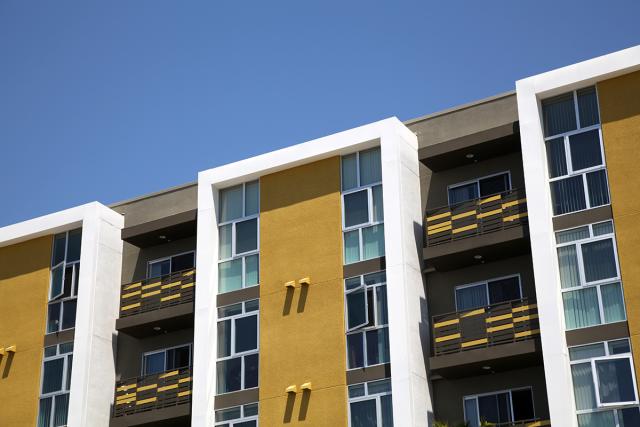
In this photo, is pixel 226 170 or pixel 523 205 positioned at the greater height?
pixel 226 170

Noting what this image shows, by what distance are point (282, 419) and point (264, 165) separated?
29.2 feet

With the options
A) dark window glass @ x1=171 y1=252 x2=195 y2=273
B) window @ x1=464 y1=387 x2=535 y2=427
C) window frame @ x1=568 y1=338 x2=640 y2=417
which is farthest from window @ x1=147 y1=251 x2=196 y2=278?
window frame @ x1=568 y1=338 x2=640 y2=417

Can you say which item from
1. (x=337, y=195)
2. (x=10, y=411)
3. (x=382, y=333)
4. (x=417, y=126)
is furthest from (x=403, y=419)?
(x=10, y=411)

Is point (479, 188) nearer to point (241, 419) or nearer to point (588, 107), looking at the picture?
point (588, 107)

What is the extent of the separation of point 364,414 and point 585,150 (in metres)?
10.3

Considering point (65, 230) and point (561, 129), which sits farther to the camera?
point (65, 230)

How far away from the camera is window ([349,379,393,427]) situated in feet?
112

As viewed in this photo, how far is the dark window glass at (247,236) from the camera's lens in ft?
127

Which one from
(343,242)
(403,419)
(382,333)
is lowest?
(403,419)

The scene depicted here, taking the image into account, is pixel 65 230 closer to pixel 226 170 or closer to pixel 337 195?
pixel 226 170

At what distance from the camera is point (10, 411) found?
40625mm

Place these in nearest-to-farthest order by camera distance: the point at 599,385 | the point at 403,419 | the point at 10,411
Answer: the point at 599,385 < the point at 403,419 < the point at 10,411

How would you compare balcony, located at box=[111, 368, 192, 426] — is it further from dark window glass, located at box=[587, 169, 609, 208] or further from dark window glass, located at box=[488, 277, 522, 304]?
dark window glass, located at box=[587, 169, 609, 208]

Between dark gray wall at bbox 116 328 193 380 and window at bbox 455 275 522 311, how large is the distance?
10.3 meters
